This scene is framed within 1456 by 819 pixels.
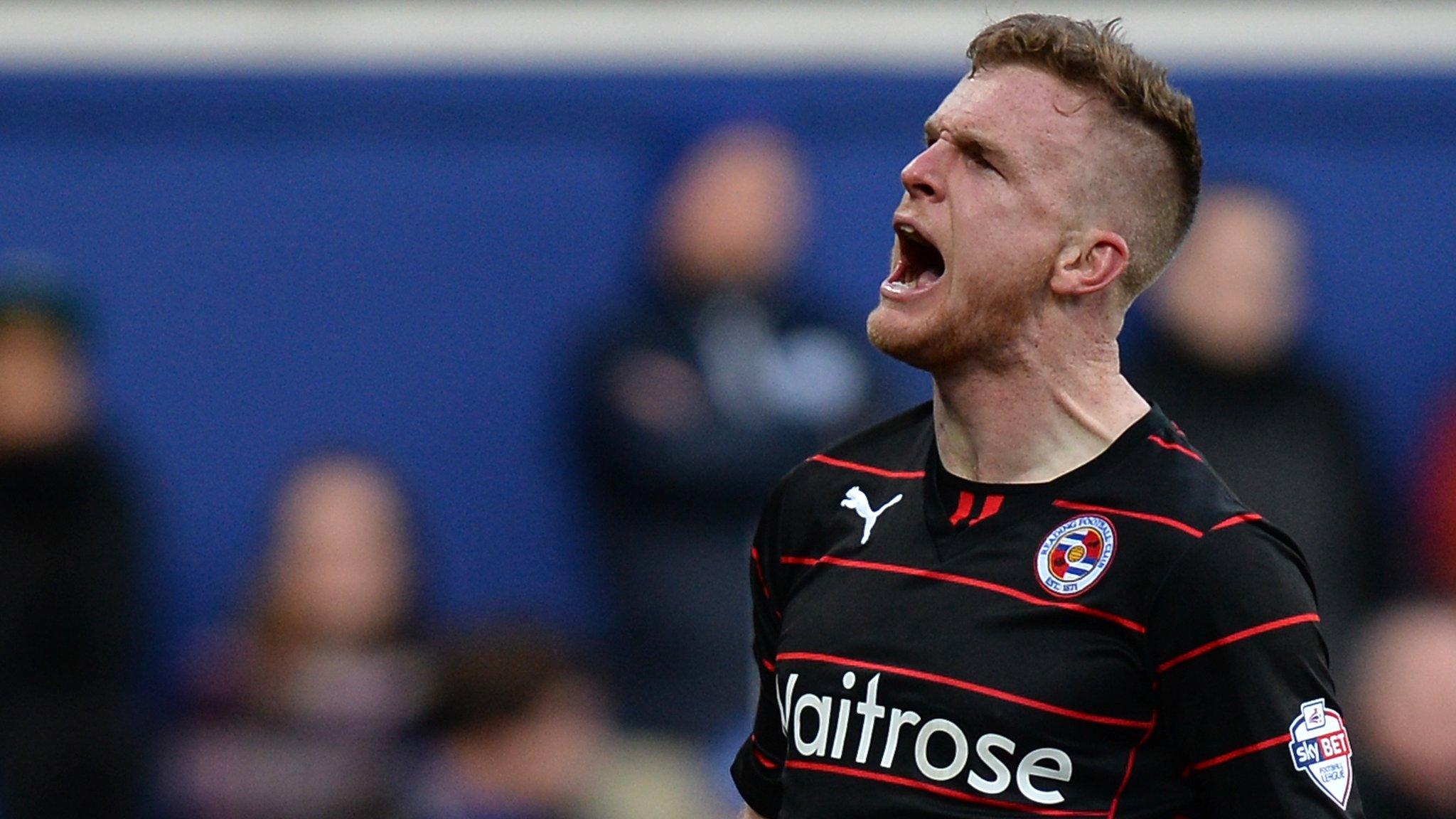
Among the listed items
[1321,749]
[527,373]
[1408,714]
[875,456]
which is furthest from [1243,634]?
[527,373]

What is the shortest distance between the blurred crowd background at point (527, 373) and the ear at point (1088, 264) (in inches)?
103

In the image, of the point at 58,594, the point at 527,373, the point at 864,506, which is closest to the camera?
the point at 864,506

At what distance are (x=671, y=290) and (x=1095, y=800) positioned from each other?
3591 millimetres

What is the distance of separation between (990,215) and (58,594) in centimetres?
363

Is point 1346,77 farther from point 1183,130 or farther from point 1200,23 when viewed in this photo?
point 1183,130

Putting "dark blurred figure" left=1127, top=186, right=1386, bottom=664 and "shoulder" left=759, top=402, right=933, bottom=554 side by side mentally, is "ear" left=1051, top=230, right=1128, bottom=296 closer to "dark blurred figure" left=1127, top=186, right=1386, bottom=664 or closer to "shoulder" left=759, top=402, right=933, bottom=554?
"shoulder" left=759, top=402, right=933, bottom=554

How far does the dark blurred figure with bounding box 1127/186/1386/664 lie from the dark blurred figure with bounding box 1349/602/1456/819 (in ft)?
0.57

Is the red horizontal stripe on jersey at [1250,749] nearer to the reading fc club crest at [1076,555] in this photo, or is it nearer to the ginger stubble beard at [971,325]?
the reading fc club crest at [1076,555]

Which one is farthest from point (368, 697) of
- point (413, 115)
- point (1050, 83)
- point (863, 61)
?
point (1050, 83)


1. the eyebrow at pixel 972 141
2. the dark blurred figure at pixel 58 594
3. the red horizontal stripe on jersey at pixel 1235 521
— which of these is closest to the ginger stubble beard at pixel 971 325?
the eyebrow at pixel 972 141

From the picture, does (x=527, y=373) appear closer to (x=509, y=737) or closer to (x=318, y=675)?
(x=318, y=675)

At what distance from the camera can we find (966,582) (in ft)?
7.68

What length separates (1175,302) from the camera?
5590 millimetres

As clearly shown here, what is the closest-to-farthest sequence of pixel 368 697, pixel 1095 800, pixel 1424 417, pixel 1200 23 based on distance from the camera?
1. pixel 1095 800
2. pixel 368 697
3. pixel 1424 417
4. pixel 1200 23
